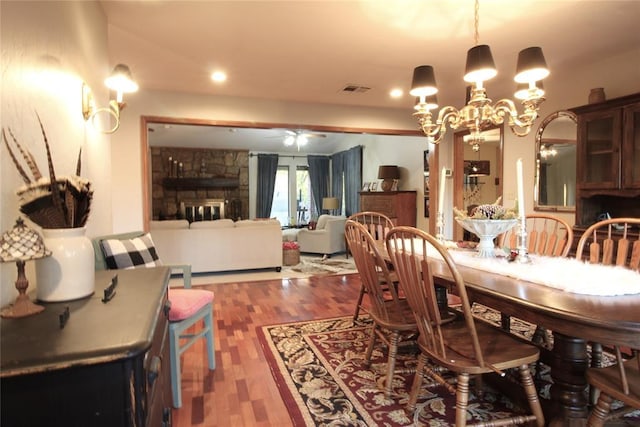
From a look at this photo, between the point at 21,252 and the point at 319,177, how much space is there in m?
9.68

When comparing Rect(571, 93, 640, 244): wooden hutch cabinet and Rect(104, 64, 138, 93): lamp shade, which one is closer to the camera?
Rect(104, 64, 138, 93): lamp shade

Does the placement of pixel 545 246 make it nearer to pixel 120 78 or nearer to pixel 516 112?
pixel 516 112

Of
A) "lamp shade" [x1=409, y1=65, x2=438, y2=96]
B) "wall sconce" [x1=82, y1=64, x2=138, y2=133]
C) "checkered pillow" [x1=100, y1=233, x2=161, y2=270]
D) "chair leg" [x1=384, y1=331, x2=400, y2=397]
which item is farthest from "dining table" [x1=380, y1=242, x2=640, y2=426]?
"wall sconce" [x1=82, y1=64, x2=138, y2=133]

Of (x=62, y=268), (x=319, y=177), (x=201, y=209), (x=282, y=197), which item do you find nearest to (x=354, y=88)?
(x=62, y=268)

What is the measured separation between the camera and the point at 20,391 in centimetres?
76

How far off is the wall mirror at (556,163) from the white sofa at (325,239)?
3535mm

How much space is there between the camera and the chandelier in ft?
6.60

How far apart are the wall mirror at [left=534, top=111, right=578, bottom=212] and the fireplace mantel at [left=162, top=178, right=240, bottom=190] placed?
7423 millimetres

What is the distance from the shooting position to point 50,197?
116 cm

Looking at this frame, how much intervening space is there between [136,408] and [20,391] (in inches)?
9.0

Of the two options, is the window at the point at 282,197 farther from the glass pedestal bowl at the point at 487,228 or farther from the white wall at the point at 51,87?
the glass pedestal bowl at the point at 487,228

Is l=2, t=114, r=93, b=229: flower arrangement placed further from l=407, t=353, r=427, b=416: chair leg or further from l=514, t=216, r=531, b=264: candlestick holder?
l=514, t=216, r=531, b=264: candlestick holder

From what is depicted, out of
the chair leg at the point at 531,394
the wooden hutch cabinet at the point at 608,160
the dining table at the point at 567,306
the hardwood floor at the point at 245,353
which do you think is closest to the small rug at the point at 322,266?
the hardwood floor at the point at 245,353

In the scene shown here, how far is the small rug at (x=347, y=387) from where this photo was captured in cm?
191
